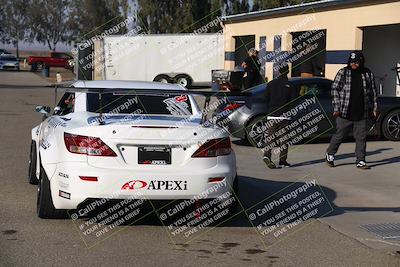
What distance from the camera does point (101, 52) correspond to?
3259 cm

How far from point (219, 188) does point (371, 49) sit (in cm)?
1628

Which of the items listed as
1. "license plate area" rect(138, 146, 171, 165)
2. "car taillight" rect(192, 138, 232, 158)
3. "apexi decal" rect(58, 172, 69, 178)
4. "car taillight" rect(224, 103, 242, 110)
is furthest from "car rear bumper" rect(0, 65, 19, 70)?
"license plate area" rect(138, 146, 171, 165)

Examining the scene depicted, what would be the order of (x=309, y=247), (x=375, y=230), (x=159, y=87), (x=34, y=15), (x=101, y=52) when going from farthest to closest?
(x=34, y=15) → (x=101, y=52) → (x=159, y=87) → (x=375, y=230) → (x=309, y=247)

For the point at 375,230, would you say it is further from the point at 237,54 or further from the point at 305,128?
the point at 237,54

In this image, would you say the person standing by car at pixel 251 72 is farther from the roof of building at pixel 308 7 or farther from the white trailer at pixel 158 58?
the white trailer at pixel 158 58

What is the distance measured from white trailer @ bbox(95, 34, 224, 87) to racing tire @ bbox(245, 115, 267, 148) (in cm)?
1963

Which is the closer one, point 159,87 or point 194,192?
point 194,192

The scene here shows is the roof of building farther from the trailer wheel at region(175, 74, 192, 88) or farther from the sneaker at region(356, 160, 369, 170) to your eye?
the sneaker at region(356, 160, 369, 170)

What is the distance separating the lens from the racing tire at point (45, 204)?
635cm

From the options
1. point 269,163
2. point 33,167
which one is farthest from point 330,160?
point 33,167

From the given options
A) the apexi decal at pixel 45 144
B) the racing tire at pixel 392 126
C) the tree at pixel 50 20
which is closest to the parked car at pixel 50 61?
the tree at pixel 50 20

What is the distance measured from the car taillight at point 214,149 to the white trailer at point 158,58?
25.9 m

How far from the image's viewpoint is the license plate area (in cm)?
603

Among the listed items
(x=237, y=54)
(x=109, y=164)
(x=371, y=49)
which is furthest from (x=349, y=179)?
(x=237, y=54)
